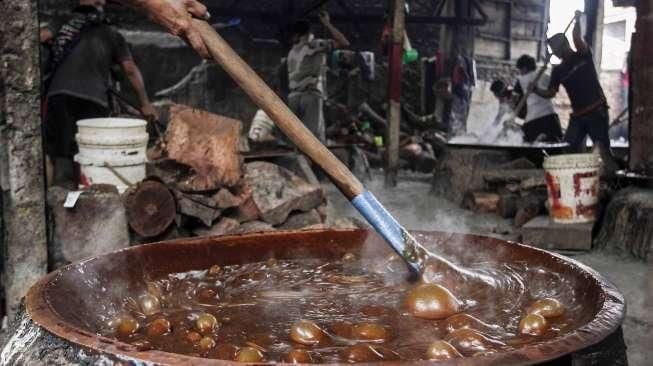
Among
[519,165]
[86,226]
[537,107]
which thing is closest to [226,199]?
[86,226]

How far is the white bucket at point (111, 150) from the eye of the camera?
17.4 ft

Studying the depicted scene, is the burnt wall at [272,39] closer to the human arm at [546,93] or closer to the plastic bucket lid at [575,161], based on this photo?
the human arm at [546,93]

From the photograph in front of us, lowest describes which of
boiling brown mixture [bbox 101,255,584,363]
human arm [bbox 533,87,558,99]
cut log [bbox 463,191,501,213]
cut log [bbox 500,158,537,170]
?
cut log [bbox 463,191,501,213]

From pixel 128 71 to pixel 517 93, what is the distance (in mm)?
6949

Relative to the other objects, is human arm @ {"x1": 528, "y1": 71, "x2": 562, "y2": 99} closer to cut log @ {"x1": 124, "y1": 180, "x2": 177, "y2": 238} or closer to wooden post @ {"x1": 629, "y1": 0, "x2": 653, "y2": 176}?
wooden post @ {"x1": 629, "y1": 0, "x2": 653, "y2": 176}

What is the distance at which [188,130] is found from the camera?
5539mm

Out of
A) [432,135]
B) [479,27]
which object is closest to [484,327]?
[432,135]

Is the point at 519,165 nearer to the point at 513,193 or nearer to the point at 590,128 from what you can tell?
the point at 513,193

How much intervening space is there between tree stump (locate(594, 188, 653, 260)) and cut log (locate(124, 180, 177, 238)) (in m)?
3.97

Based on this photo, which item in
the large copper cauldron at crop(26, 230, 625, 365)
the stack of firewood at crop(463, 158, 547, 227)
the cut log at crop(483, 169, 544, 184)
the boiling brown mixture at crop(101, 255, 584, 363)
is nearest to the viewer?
the large copper cauldron at crop(26, 230, 625, 365)

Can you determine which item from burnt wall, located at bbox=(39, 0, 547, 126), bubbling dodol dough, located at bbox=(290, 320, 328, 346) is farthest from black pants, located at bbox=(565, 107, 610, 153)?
bubbling dodol dough, located at bbox=(290, 320, 328, 346)

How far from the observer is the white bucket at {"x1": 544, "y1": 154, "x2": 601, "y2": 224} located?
6500 mm

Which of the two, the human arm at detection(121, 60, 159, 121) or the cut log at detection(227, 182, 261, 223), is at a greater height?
the human arm at detection(121, 60, 159, 121)

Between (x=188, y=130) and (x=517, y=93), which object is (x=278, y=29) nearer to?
(x=517, y=93)
